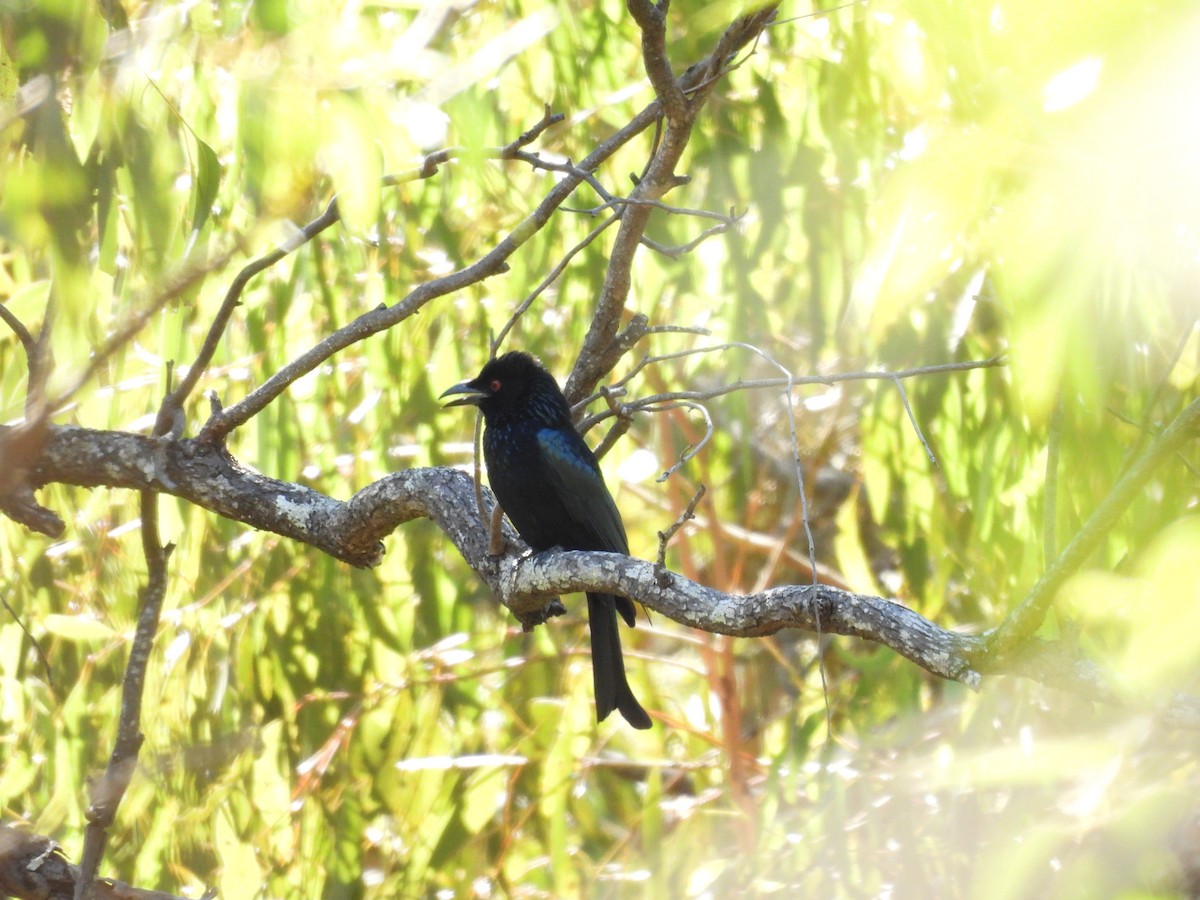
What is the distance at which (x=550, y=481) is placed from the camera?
3.64 meters

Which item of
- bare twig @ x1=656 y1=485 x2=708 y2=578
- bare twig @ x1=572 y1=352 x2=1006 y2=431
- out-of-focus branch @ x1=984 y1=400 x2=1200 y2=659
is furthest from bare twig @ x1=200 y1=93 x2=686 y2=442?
out-of-focus branch @ x1=984 y1=400 x2=1200 y2=659

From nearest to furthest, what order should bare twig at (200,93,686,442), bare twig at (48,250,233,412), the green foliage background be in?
bare twig at (48,250,233,412)
bare twig at (200,93,686,442)
the green foliage background

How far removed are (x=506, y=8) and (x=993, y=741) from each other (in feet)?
8.58

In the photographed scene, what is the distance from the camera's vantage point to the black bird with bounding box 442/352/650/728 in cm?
351

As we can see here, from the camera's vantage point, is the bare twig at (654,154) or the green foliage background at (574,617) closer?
the bare twig at (654,154)

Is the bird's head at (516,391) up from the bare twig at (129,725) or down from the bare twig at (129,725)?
up

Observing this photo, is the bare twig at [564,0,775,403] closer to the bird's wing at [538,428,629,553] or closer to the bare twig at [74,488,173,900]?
the bird's wing at [538,428,629,553]

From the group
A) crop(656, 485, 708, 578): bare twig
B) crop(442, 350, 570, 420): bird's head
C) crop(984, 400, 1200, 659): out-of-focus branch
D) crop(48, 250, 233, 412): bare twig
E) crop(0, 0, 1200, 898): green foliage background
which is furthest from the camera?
crop(442, 350, 570, 420): bird's head

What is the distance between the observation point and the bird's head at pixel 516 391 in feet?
12.0

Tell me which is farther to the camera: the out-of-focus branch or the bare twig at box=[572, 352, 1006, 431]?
the bare twig at box=[572, 352, 1006, 431]

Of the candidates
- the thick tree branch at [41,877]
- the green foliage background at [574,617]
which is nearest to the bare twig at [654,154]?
the green foliage background at [574,617]

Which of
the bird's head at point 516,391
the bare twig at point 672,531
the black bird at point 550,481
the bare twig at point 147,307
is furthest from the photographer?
the bird's head at point 516,391

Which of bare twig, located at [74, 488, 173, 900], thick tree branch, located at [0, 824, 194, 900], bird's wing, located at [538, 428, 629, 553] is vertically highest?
bird's wing, located at [538, 428, 629, 553]

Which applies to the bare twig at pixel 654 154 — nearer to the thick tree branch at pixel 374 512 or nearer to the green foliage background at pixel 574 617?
the green foliage background at pixel 574 617
